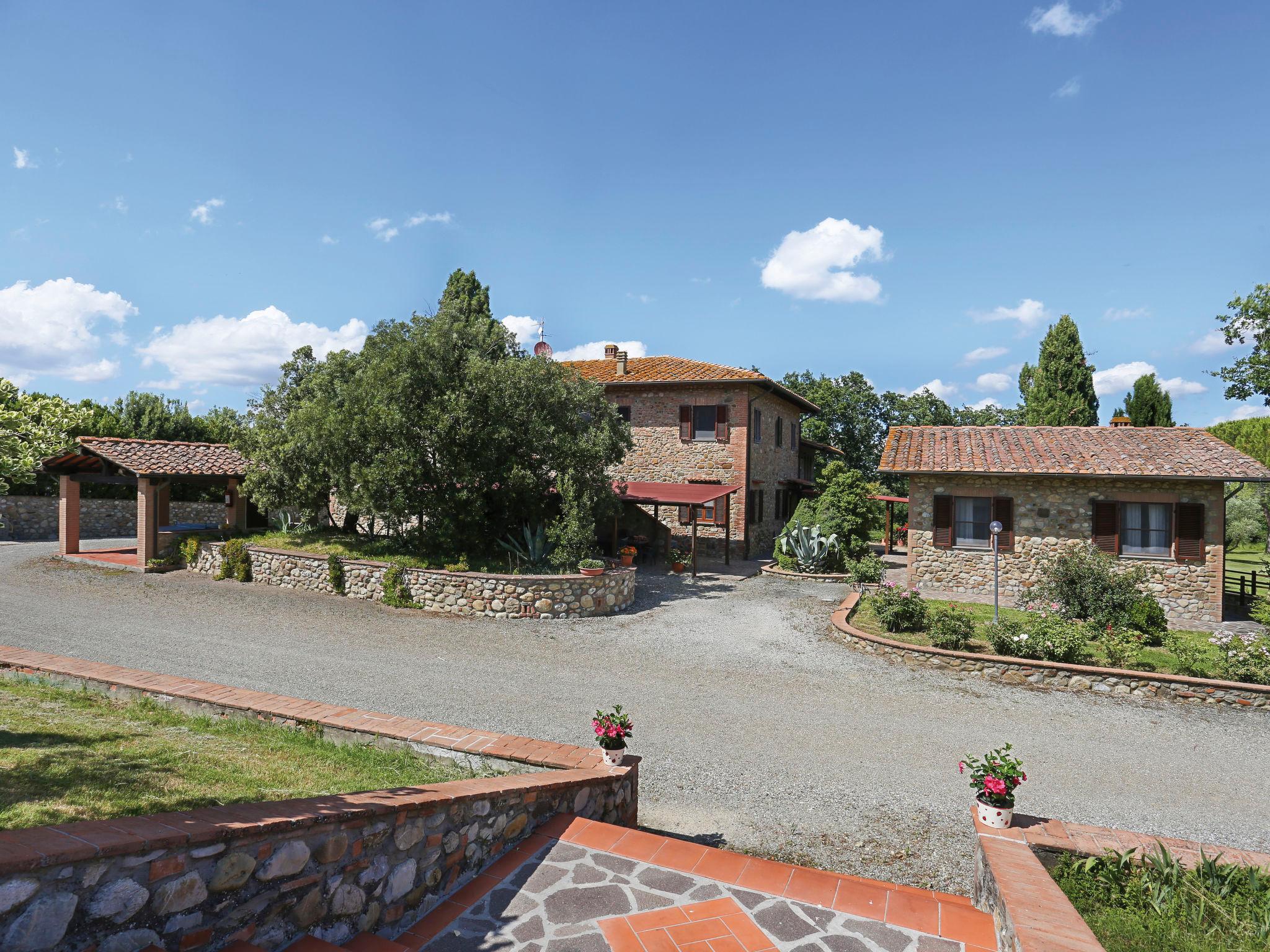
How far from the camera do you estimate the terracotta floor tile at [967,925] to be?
4117mm

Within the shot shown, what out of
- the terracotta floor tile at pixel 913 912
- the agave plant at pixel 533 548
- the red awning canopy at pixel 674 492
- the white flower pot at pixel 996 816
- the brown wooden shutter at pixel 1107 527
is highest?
the red awning canopy at pixel 674 492

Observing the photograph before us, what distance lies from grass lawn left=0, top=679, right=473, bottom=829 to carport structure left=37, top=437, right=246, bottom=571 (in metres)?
14.1

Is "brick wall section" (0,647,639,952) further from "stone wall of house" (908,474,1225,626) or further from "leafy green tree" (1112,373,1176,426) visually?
"leafy green tree" (1112,373,1176,426)

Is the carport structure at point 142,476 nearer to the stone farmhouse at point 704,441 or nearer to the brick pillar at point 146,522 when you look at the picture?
the brick pillar at point 146,522

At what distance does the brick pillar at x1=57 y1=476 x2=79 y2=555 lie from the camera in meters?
20.8

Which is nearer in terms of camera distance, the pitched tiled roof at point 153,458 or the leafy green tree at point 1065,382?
the pitched tiled roof at point 153,458

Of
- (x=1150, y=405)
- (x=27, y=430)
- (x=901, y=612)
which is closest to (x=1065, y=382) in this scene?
(x=1150, y=405)

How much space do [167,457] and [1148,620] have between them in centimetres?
2530

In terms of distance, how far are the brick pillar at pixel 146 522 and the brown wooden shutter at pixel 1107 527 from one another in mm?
24706

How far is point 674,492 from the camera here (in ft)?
74.4

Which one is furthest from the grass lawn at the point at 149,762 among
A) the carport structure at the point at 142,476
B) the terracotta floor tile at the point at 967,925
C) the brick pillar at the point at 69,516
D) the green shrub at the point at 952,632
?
the brick pillar at the point at 69,516

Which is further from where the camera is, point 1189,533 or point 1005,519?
point 1005,519

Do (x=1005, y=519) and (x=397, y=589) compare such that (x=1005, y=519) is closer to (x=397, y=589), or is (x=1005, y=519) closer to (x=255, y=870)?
(x=397, y=589)

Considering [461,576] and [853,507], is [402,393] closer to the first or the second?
[461,576]
